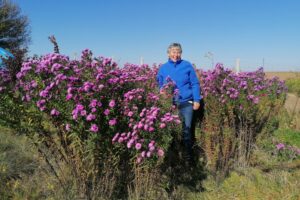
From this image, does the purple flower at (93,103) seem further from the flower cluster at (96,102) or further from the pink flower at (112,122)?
the pink flower at (112,122)

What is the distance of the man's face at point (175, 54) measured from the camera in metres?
4.96

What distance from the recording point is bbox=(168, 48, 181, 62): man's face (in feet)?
16.3

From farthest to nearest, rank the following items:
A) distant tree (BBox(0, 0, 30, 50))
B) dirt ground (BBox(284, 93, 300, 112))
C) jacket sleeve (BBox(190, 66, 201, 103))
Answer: distant tree (BBox(0, 0, 30, 50)) → dirt ground (BBox(284, 93, 300, 112)) → jacket sleeve (BBox(190, 66, 201, 103))

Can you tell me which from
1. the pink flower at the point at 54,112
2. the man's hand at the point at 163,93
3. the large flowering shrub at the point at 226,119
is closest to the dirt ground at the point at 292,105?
the large flowering shrub at the point at 226,119

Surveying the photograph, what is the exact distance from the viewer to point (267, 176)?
467 cm

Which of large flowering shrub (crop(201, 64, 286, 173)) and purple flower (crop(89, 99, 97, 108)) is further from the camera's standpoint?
large flowering shrub (crop(201, 64, 286, 173))

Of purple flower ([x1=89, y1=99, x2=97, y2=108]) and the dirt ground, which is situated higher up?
purple flower ([x1=89, y1=99, x2=97, y2=108])

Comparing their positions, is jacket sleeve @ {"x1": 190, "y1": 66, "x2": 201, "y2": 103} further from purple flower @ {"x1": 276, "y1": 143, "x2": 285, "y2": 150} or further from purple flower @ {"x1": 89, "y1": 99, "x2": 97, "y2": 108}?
purple flower @ {"x1": 89, "y1": 99, "x2": 97, "y2": 108}

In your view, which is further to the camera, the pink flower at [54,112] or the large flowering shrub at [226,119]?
the large flowering shrub at [226,119]

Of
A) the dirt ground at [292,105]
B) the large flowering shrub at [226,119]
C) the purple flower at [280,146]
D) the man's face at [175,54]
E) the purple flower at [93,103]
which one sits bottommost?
the purple flower at [280,146]

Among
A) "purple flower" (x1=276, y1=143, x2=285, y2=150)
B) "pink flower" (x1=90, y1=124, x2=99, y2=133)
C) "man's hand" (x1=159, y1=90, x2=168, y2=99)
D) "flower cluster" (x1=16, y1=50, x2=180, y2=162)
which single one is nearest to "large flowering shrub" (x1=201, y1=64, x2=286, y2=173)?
"purple flower" (x1=276, y1=143, x2=285, y2=150)

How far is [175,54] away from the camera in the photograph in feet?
16.3

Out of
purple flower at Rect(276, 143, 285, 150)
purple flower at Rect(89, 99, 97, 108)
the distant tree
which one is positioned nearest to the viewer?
purple flower at Rect(89, 99, 97, 108)

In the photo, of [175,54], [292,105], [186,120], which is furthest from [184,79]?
[292,105]
